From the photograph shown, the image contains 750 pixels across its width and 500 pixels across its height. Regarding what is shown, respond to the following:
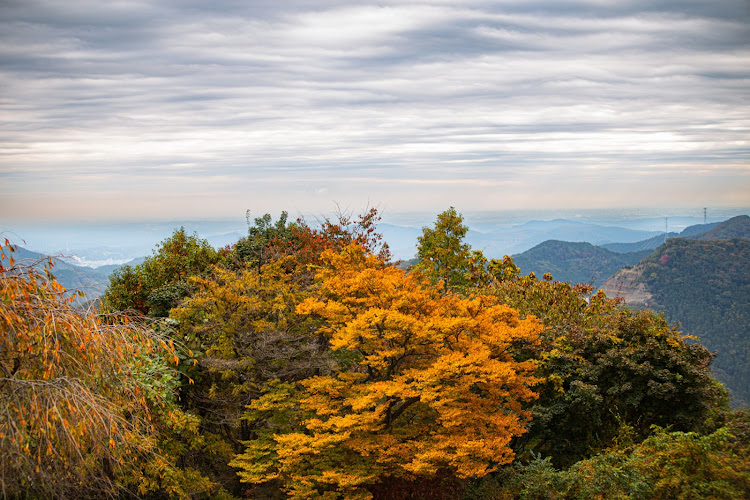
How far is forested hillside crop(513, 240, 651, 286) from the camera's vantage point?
154 metres

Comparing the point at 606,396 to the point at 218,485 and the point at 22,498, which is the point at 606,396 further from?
the point at 22,498

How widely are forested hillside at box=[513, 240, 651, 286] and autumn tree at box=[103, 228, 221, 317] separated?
134 meters

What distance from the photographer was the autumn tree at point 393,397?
12195 millimetres

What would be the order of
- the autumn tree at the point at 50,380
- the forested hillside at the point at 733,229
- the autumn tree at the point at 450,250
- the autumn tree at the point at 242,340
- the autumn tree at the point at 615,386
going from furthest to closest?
the forested hillside at the point at 733,229 < the autumn tree at the point at 450,250 < the autumn tree at the point at 242,340 < the autumn tree at the point at 615,386 < the autumn tree at the point at 50,380

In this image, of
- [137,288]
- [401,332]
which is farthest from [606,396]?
[137,288]

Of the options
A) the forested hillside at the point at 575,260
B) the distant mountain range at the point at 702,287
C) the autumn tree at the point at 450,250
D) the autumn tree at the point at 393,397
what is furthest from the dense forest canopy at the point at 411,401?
the forested hillside at the point at 575,260

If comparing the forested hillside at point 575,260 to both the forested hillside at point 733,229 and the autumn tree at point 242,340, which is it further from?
the autumn tree at point 242,340

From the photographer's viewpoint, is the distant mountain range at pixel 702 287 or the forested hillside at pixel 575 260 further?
the forested hillside at pixel 575 260

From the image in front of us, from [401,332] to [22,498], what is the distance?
776 cm

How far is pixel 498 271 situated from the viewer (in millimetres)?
26141

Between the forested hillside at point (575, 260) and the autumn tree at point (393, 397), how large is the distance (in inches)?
5504

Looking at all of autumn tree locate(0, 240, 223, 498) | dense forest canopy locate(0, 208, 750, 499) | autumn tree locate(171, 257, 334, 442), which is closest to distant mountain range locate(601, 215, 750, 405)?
dense forest canopy locate(0, 208, 750, 499)

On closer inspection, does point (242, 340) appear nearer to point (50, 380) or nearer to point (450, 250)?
point (50, 380)

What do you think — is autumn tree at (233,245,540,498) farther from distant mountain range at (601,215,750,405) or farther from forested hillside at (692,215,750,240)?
forested hillside at (692,215,750,240)
